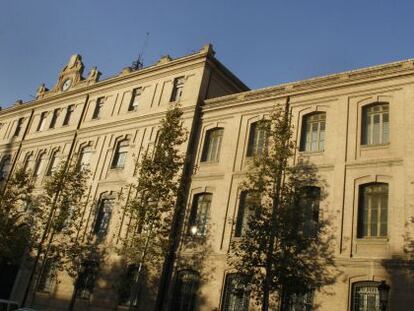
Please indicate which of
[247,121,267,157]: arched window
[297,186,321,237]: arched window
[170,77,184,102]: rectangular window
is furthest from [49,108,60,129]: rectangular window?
[297,186,321,237]: arched window

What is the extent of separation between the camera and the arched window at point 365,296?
16.8 meters

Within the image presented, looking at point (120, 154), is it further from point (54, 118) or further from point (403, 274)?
point (403, 274)

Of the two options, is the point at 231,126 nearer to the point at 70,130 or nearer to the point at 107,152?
the point at 107,152

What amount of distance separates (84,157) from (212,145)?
33.8 ft

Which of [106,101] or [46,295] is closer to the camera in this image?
[46,295]

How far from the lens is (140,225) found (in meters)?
21.1

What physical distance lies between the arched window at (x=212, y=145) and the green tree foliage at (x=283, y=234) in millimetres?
4786

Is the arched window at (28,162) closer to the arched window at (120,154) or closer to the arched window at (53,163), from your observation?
Result: the arched window at (53,163)

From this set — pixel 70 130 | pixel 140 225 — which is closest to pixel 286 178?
pixel 140 225

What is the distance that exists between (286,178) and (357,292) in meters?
5.68

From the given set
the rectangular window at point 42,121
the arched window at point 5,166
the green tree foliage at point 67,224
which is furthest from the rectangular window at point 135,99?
the arched window at point 5,166

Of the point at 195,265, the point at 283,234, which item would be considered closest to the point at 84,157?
the point at 195,265

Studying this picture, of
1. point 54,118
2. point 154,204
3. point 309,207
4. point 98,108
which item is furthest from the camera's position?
point 54,118

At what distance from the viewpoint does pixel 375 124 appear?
1986 cm
